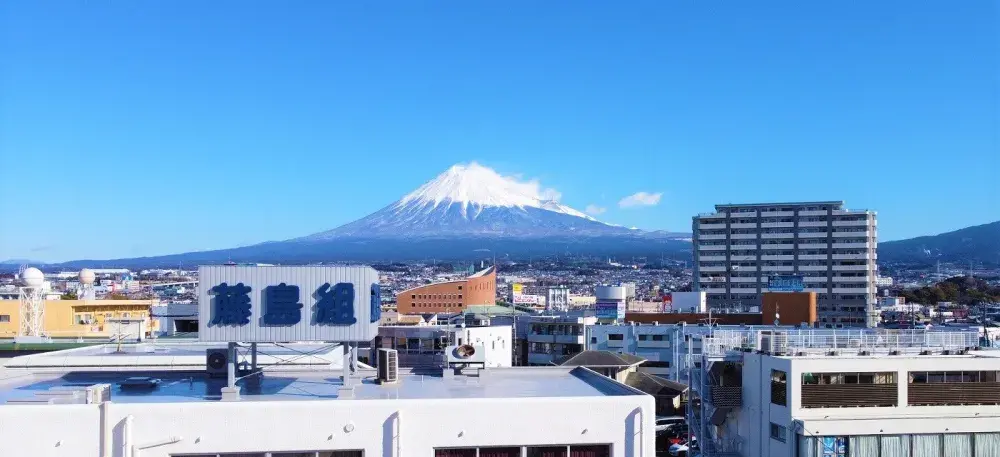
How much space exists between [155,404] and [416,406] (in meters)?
4.69

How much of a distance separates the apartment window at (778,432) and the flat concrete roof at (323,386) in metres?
6.15

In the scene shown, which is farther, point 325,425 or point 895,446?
point 895,446

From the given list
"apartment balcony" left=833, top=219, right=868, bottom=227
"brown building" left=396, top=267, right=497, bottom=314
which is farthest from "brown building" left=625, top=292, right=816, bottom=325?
"apartment balcony" left=833, top=219, right=868, bottom=227

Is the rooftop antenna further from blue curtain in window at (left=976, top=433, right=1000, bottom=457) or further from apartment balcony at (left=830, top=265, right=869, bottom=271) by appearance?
apartment balcony at (left=830, top=265, right=869, bottom=271)

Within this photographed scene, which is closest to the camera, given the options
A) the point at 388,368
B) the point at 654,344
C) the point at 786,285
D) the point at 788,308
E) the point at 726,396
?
the point at 388,368

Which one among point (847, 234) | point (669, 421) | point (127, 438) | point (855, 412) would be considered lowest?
point (669, 421)

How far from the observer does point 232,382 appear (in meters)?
18.0

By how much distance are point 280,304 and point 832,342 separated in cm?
1722

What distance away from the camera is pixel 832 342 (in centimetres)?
2758

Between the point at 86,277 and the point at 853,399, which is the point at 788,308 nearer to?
the point at 853,399

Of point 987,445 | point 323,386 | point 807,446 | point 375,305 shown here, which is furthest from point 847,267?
point 375,305

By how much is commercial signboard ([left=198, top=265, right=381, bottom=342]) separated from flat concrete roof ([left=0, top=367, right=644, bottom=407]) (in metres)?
1.30

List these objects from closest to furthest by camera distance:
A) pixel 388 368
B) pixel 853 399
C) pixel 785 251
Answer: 1. pixel 388 368
2. pixel 853 399
3. pixel 785 251

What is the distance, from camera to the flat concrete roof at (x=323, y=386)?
18.7 meters
